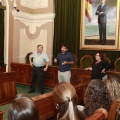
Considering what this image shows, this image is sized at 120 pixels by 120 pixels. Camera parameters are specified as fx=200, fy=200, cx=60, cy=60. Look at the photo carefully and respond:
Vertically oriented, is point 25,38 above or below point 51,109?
above

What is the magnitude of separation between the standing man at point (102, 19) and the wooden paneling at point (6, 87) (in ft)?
13.3

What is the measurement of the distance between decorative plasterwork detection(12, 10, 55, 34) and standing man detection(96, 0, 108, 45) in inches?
79.4

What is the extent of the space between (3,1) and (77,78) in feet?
14.0

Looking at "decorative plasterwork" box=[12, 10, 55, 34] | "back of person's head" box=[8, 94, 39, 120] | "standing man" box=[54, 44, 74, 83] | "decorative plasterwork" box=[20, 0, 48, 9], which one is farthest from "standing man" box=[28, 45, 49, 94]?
"back of person's head" box=[8, 94, 39, 120]

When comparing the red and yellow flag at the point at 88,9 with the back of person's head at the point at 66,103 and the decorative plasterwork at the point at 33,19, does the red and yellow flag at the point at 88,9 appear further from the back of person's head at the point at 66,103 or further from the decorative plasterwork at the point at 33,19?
the back of person's head at the point at 66,103

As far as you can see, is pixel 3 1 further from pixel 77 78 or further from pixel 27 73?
pixel 77 78

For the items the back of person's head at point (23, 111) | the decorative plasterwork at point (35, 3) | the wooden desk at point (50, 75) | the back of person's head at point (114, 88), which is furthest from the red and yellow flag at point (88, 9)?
the back of person's head at point (23, 111)

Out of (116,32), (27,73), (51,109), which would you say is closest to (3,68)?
(27,73)

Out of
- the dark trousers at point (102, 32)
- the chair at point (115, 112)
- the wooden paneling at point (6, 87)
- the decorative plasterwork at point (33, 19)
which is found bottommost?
the wooden paneling at point (6, 87)

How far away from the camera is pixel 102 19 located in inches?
300

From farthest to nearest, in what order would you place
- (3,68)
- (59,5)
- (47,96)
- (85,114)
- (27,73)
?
(59,5) → (3,68) → (27,73) → (47,96) → (85,114)

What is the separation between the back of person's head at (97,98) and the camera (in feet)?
6.85

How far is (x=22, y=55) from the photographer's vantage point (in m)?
8.62

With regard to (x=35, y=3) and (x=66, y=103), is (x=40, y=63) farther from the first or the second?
(x=66, y=103)
